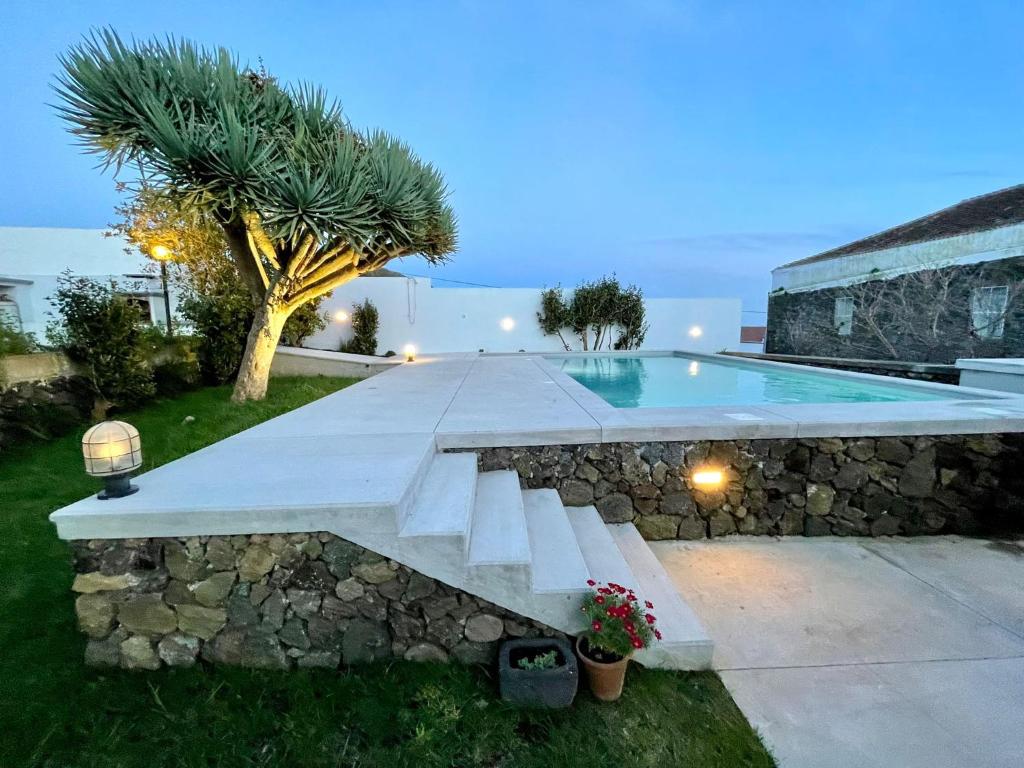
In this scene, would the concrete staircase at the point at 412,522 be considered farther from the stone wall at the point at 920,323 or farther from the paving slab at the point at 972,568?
the stone wall at the point at 920,323

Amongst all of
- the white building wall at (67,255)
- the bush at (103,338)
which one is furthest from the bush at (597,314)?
the white building wall at (67,255)

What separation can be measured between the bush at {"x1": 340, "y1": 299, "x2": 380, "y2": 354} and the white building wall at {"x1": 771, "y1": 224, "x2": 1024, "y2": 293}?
14429mm

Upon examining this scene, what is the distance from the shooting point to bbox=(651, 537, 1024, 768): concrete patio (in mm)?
1810

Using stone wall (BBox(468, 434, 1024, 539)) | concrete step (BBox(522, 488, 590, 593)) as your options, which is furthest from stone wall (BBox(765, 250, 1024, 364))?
concrete step (BBox(522, 488, 590, 593))

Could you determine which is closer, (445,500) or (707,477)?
(445,500)

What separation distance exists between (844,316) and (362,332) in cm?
1493

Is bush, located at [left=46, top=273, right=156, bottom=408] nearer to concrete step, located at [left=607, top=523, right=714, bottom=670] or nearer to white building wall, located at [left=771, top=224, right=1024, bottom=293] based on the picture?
concrete step, located at [left=607, top=523, right=714, bottom=670]

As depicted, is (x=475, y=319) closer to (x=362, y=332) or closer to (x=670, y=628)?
(x=362, y=332)

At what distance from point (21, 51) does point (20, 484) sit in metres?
18.6

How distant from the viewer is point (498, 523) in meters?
2.50

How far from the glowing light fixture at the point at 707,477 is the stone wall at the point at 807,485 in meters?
0.04

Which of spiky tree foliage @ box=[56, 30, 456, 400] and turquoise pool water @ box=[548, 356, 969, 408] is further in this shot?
turquoise pool water @ box=[548, 356, 969, 408]

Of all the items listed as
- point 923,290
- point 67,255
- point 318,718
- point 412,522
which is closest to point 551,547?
point 412,522

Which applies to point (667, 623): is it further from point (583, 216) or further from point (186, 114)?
point (583, 216)
